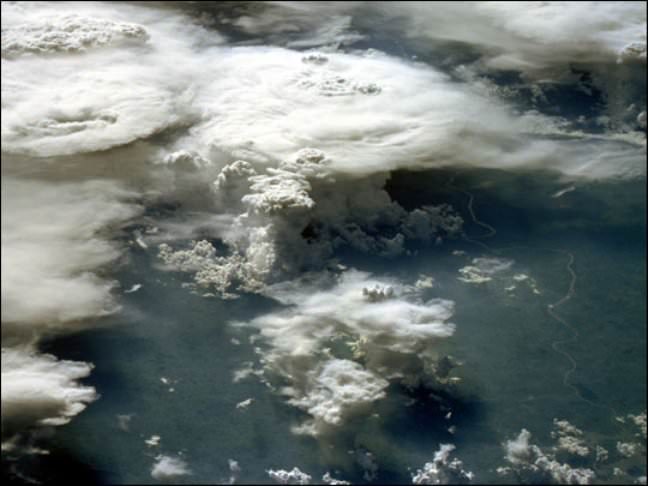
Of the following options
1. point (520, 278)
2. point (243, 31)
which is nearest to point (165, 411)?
point (520, 278)

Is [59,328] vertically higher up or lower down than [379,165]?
lower down

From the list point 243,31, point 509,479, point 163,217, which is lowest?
point 509,479

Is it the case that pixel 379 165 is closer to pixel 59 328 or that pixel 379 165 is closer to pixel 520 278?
pixel 520 278

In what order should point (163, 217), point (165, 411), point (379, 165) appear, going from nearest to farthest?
1. point (165, 411)
2. point (163, 217)
3. point (379, 165)

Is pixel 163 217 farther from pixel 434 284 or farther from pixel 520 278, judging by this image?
pixel 520 278

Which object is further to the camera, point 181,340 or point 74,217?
point 74,217

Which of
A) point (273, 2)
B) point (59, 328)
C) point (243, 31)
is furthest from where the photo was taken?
point (273, 2)

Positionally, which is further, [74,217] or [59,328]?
[74,217]

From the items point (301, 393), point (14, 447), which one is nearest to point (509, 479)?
point (301, 393)

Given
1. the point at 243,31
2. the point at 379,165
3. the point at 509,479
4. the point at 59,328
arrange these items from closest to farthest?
1. the point at 509,479
2. the point at 59,328
3. the point at 379,165
4. the point at 243,31
